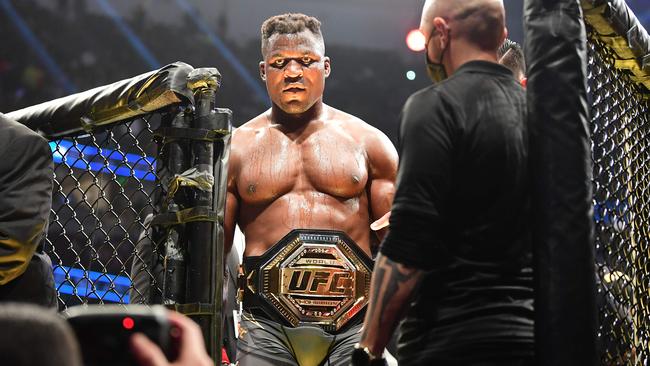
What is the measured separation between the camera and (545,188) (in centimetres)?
153

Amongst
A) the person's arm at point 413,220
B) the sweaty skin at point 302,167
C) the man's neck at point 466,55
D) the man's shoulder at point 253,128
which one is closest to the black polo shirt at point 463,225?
the person's arm at point 413,220

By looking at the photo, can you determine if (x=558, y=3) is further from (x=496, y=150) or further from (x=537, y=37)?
(x=496, y=150)

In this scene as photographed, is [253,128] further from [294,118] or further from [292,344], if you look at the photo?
[292,344]

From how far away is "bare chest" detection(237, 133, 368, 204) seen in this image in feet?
9.55

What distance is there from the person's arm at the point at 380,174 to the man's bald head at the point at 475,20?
1203 millimetres

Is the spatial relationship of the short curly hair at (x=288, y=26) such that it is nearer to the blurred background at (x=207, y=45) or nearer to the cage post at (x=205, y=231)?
the cage post at (x=205, y=231)

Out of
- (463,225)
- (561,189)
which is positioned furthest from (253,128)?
(561,189)

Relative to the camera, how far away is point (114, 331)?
76cm

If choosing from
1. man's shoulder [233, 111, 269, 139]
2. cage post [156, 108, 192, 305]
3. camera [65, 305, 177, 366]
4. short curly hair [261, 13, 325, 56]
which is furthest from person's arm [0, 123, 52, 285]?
camera [65, 305, 177, 366]

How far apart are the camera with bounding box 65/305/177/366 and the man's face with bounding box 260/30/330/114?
2.22 m

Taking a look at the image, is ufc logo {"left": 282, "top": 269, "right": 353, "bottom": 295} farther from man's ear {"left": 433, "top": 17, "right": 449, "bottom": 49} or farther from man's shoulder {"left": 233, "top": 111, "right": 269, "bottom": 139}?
man's ear {"left": 433, "top": 17, "right": 449, "bottom": 49}

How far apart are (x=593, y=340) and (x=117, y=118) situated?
1340 millimetres

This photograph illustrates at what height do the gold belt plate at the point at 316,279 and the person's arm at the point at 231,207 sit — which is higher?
the person's arm at the point at 231,207

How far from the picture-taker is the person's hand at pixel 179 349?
0.75m
